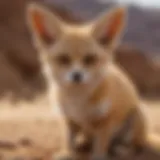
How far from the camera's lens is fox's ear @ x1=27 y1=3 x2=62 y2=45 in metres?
2.04

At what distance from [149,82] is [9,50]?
1.23 m

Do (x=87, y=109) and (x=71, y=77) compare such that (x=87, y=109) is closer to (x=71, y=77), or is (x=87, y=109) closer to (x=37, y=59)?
(x=71, y=77)

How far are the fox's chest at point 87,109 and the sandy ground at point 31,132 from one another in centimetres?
25

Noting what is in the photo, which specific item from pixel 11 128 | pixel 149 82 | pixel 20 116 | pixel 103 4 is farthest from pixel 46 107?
pixel 103 4

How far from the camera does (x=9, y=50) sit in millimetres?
4051

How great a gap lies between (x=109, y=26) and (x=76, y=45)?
0.19m

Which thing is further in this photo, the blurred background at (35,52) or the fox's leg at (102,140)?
the blurred background at (35,52)

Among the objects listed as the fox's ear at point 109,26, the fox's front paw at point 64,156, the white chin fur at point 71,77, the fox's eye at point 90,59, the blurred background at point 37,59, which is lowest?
the fox's front paw at point 64,156

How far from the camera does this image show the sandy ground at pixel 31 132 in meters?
2.20

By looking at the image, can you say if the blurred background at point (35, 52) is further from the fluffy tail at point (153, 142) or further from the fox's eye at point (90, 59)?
the fox's eye at point (90, 59)

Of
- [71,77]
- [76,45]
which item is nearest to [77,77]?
[71,77]

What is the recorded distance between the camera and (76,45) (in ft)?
6.61

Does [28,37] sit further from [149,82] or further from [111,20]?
[111,20]

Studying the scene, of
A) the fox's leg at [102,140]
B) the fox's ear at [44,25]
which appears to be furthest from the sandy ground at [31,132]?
the fox's ear at [44,25]
